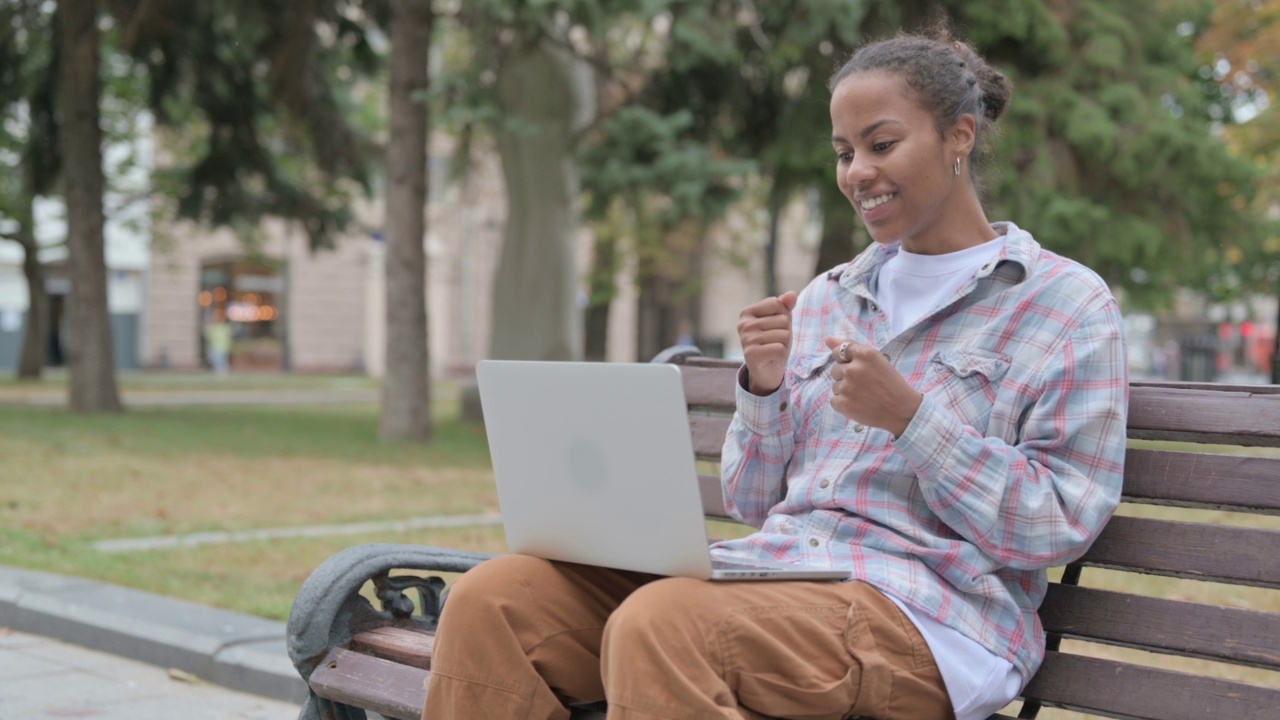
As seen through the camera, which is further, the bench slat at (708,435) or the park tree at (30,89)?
the park tree at (30,89)

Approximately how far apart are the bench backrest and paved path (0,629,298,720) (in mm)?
2734

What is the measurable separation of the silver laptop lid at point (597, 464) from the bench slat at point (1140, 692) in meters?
0.74

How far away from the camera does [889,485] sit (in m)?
2.62

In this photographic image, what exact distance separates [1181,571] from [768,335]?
32.6 inches

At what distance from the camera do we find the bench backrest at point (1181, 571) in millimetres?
2521

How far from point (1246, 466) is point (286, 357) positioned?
131 ft

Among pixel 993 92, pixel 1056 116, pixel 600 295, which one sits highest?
pixel 1056 116

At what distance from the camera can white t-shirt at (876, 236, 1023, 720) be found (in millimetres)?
2451

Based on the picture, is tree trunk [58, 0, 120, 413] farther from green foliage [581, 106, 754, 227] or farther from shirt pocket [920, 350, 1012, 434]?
shirt pocket [920, 350, 1012, 434]

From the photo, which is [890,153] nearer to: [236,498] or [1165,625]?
[1165,625]

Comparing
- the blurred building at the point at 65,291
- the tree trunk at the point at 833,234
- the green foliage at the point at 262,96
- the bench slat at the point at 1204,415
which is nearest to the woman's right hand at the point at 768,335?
the bench slat at the point at 1204,415

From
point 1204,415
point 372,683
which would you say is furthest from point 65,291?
point 1204,415

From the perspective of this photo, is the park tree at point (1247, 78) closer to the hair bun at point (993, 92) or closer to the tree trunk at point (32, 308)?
the hair bun at point (993, 92)

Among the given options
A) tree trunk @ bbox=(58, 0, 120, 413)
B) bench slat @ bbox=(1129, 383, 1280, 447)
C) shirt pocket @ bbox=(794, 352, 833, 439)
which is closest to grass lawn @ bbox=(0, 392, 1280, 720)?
tree trunk @ bbox=(58, 0, 120, 413)
